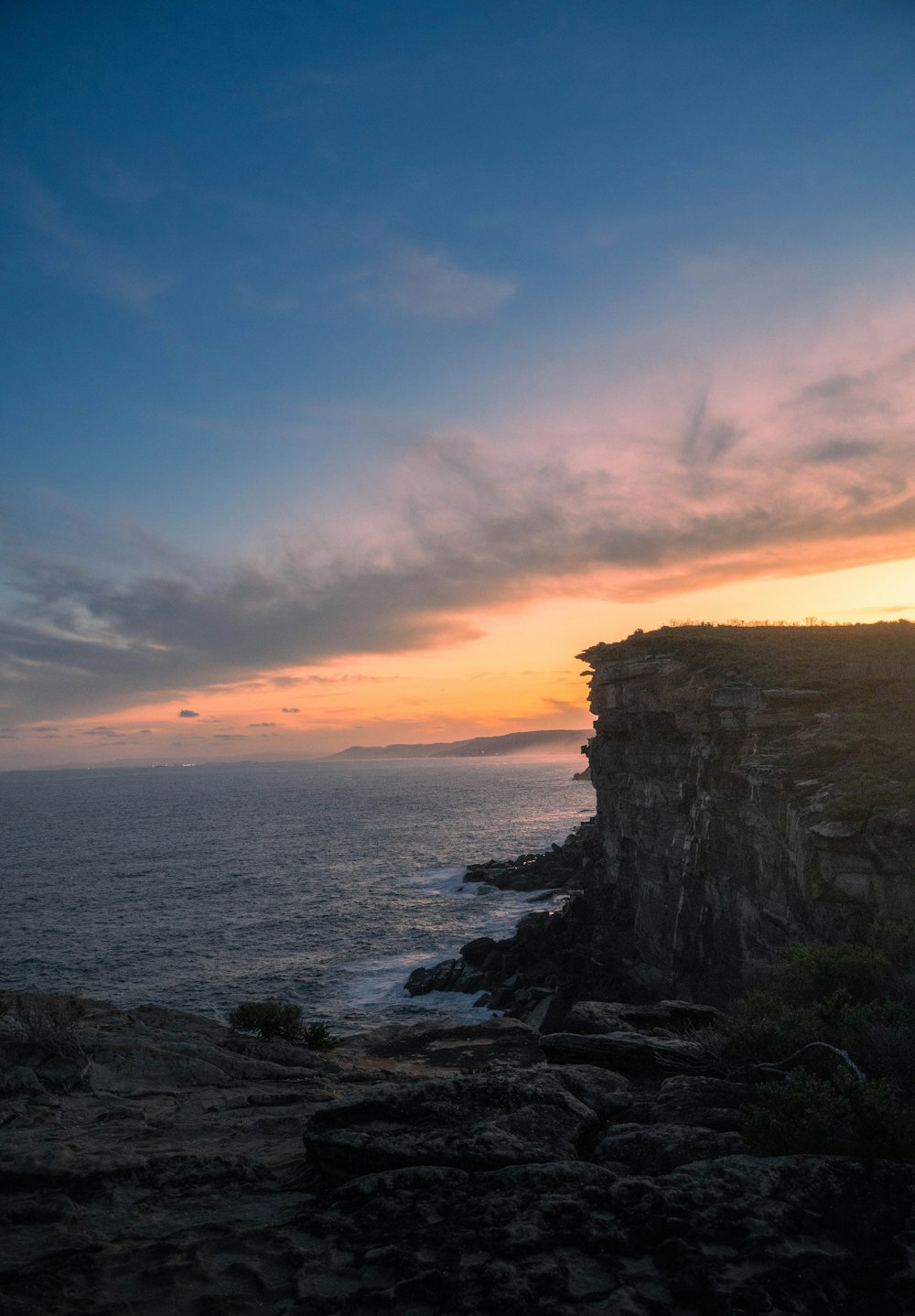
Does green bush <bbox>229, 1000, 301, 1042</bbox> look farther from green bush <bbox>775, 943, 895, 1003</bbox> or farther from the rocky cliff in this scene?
green bush <bbox>775, 943, 895, 1003</bbox>

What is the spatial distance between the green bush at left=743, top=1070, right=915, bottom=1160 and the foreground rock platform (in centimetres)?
45

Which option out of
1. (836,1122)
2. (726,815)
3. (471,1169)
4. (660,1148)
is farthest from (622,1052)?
(726,815)

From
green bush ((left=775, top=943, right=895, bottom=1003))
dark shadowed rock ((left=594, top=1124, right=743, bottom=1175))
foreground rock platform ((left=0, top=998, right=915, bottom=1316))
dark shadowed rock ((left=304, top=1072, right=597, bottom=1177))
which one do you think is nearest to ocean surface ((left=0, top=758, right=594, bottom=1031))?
green bush ((left=775, top=943, right=895, bottom=1003))

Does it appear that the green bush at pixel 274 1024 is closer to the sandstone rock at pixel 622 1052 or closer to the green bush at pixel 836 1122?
the sandstone rock at pixel 622 1052

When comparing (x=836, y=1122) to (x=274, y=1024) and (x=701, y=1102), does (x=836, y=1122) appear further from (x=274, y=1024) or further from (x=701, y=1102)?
(x=274, y=1024)

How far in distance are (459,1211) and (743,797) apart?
77.3ft

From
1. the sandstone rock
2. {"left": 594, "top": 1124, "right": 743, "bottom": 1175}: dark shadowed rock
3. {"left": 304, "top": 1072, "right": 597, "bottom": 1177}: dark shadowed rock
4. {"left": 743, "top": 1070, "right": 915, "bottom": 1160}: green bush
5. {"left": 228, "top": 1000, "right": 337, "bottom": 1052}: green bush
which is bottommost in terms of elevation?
{"left": 228, "top": 1000, "right": 337, "bottom": 1052}: green bush

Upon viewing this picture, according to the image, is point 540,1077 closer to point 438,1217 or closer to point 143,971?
point 438,1217

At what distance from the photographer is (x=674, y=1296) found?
6.93 metres

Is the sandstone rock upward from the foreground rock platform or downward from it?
downward

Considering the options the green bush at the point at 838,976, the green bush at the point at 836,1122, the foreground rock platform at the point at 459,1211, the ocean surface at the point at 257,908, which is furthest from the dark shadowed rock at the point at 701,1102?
the ocean surface at the point at 257,908

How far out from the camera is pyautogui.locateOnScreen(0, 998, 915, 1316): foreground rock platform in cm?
708

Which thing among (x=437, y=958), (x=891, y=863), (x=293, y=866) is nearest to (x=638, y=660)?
(x=891, y=863)

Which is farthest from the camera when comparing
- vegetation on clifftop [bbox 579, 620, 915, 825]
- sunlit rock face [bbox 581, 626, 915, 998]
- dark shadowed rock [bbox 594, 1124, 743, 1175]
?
vegetation on clifftop [bbox 579, 620, 915, 825]
